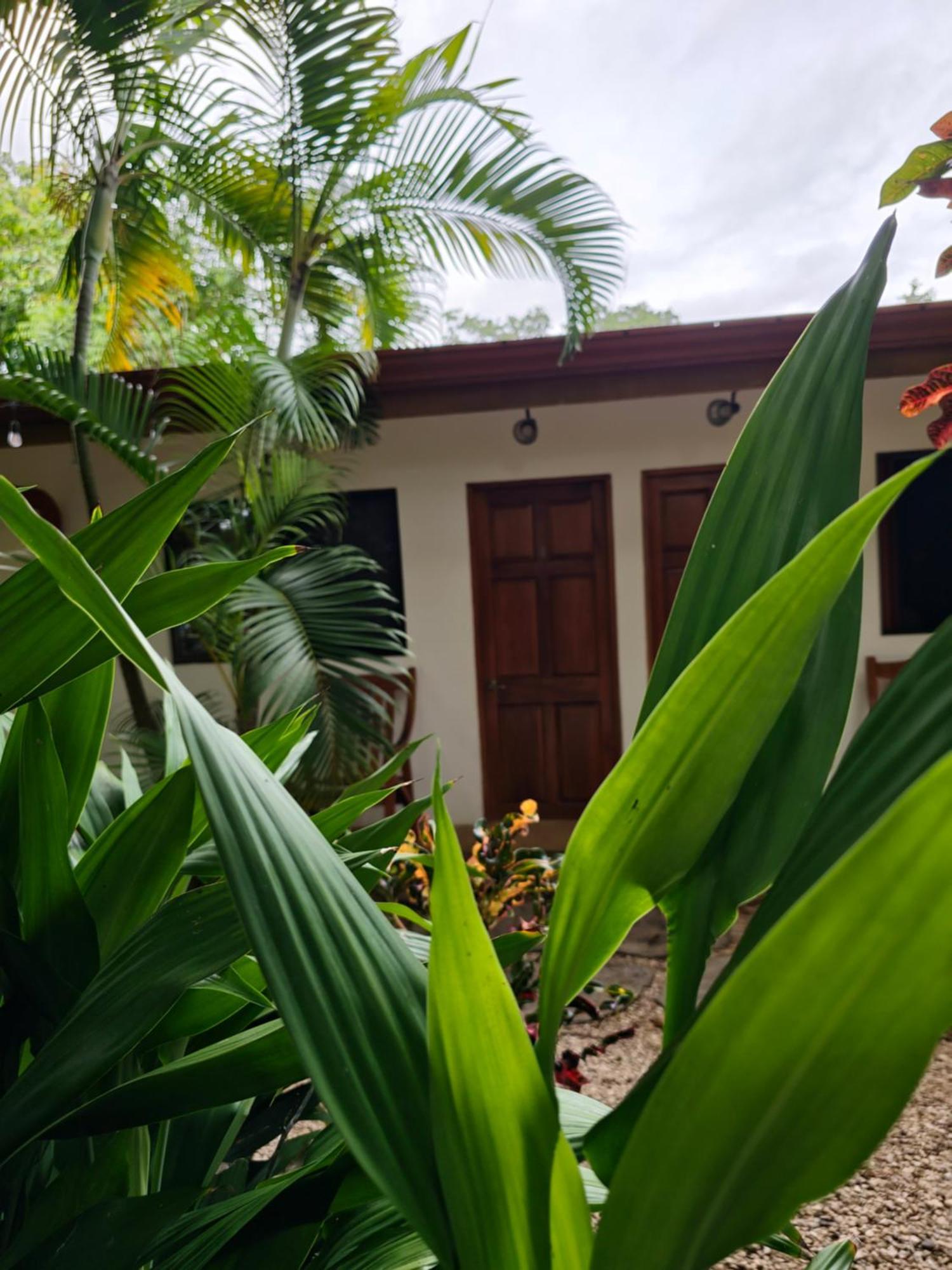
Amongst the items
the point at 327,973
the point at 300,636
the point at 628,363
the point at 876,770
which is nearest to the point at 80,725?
the point at 327,973

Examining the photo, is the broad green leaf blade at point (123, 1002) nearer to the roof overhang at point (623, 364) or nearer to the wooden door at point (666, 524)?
the roof overhang at point (623, 364)

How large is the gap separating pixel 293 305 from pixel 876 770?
3.87 metres

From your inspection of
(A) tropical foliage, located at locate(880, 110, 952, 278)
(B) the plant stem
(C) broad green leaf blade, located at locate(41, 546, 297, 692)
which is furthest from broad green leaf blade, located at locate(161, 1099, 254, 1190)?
(B) the plant stem

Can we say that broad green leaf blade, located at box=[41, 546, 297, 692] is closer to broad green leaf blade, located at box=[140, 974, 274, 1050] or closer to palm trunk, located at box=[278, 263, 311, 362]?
broad green leaf blade, located at box=[140, 974, 274, 1050]

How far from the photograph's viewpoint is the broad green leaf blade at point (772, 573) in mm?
354

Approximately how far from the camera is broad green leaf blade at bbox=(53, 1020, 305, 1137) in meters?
0.44

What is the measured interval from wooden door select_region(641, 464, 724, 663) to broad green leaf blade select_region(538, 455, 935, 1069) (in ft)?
16.0

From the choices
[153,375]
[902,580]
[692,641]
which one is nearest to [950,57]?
[902,580]

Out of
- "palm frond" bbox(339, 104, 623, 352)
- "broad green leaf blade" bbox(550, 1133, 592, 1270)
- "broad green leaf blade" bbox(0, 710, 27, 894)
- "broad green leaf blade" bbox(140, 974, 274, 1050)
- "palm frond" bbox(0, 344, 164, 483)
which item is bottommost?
"broad green leaf blade" bbox(140, 974, 274, 1050)

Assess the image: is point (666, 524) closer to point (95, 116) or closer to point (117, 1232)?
point (95, 116)

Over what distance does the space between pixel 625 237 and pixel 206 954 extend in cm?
400

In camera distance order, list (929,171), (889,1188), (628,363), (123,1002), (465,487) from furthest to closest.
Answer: (465,487)
(628,363)
(889,1188)
(929,171)
(123,1002)

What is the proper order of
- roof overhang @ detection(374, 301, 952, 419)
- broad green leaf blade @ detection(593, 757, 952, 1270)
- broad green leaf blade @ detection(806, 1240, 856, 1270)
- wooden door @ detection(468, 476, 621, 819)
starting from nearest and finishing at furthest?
broad green leaf blade @ detection(593, 757, 952, 1270) < broad green leaf blade @ detection(806, 1240, 856, 1270) < roof overhang @ detection(374, 301, 952, 419) < wooden door @ detection(468, 476, 621, 819)

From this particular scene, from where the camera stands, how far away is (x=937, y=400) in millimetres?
1077
